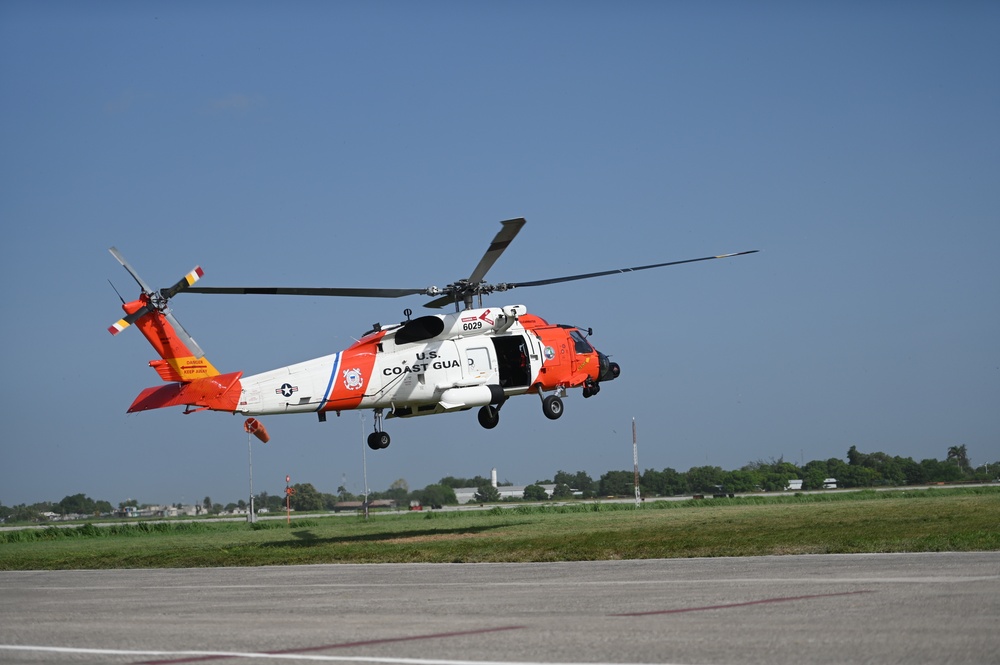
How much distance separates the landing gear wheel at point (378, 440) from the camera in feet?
105

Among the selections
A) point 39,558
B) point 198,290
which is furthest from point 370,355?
point 39,558

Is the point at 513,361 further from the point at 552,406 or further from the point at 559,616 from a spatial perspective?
the point at 559,616

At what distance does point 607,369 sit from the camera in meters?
36.7

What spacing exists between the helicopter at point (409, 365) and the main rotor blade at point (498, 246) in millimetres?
30

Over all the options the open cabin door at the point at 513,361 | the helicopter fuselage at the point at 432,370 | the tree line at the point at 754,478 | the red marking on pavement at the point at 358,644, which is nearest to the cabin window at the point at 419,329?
the helicopter fuselage at the point at 432,370

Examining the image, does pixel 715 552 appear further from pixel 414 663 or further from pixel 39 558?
pixel 39 558

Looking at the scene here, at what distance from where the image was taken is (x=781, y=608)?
12.3 meters

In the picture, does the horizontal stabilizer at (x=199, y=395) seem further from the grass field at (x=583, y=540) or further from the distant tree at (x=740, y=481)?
the distant tree at (x=740, y=481)

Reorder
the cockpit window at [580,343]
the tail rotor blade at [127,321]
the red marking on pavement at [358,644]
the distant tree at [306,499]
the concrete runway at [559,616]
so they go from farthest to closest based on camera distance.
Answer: the distant tree at [306,499] → the cockpit window at [580,343] → the tail rotor blade at [127,321] → the red marking on pavement at [358,644] → the concrete runway at [559,616]

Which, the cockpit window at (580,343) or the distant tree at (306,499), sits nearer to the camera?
the cockpit window at (580,343)

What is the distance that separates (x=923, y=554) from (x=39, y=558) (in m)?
24.7

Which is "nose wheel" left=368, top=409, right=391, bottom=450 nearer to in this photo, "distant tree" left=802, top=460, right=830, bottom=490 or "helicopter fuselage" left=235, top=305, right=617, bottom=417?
"helicopter fuselage" left=235, top=305, right=617, bottom=417

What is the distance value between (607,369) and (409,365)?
27.1 ft

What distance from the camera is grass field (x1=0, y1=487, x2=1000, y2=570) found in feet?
75.0
